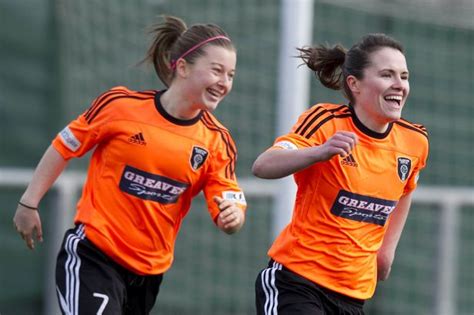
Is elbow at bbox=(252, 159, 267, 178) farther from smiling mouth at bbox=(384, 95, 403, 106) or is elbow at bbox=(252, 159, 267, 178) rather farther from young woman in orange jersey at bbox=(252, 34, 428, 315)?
smiling mouth at bbox=(384, 95, 403, 106)

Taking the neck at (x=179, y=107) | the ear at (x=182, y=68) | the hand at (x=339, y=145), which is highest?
the ear at (x=182, y=68)

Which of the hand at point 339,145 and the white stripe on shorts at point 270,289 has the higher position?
the hand at point 339,145

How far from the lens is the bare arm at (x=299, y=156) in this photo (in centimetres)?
414

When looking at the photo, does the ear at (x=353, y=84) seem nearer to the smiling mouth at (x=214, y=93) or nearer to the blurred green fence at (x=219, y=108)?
the smiling mouth at (x=214, y=93)

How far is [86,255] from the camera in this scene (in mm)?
5000

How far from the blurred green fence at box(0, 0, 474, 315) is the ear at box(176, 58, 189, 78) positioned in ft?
10.9

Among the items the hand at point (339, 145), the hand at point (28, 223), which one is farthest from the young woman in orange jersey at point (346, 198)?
the hand at point (28, 223)

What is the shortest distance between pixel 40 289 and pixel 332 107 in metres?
4.57

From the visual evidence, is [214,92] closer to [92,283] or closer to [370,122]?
[370,122]

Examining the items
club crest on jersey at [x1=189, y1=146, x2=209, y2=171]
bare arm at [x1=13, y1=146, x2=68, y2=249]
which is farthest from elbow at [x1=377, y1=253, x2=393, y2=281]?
bare arm at [x1=13, y1=146, x2=68, y2=249]

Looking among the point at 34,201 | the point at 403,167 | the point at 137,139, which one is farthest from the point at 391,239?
the point at 34,201

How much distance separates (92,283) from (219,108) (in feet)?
14.2

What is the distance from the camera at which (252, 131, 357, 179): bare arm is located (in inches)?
163

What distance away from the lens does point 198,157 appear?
5.11 meters
